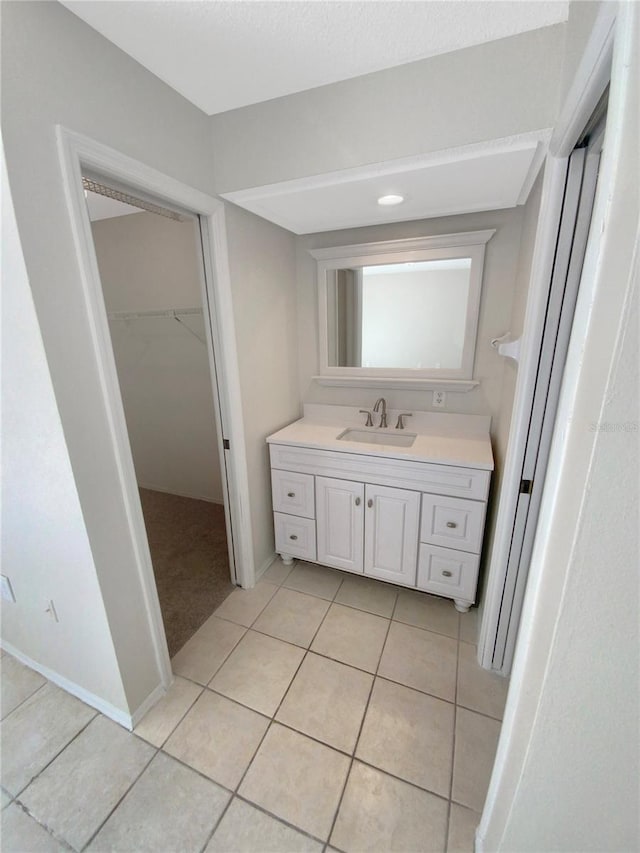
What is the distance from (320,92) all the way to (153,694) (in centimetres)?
238

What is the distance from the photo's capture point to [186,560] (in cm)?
231

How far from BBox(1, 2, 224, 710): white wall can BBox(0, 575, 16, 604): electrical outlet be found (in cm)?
20

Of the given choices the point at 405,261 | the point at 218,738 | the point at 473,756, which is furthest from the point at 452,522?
the point at 405,261

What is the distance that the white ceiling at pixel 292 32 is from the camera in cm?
93

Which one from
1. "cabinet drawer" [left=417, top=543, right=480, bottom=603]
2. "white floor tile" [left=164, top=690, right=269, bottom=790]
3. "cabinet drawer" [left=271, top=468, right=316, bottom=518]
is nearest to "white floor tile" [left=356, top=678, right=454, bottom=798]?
"white floor tile" [left=164, top=690, right=269, bottom=790]

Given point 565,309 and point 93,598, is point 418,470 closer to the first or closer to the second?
point 565,309

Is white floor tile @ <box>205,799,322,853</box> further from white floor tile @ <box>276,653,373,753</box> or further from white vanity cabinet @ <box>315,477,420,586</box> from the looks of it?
white vanity cabinet @ <box>315,477,420,586</box>

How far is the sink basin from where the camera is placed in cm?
208

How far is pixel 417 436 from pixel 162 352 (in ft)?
6.92

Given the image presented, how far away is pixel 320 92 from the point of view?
125 centimetres

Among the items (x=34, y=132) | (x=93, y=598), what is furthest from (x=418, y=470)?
(x=34, y=132)

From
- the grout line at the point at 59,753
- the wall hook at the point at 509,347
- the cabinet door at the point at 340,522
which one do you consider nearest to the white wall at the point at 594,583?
the wall hook at the point at 509,347

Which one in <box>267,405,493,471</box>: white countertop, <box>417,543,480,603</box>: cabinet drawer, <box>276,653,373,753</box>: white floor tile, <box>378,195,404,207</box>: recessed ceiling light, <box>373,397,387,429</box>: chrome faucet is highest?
<box>378,195,404,207</box>: recessed ceiling light

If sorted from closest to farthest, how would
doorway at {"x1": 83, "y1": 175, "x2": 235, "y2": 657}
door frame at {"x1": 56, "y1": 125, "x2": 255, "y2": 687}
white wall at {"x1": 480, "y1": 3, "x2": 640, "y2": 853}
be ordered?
white wall at {"x1": 480, "y1": 3, "x2": 640, "y2": 853}
door frame at {"x1": 56, "y1": 125, "x2": 255, "y2": 687}
doorway at {"x1": 83, "y1": 175, "x2": 235, "y2": 657}
